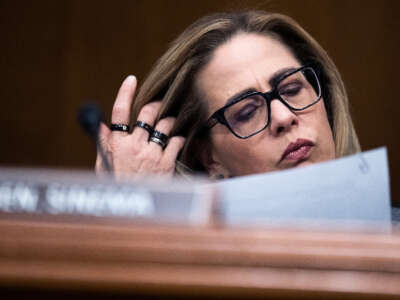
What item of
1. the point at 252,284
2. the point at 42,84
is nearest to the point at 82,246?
the point at 252,284

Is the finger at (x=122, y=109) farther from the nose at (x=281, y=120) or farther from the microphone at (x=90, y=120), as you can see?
the microphone at (x=90, y=120)

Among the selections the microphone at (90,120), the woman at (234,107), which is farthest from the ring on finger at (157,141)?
the microphone at (90,120)

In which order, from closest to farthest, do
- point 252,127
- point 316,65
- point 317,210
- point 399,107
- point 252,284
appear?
point 252,284 → point 317,210 → point 252,127 → point 316,65 → point 399,107

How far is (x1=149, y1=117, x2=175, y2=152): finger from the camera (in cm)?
106

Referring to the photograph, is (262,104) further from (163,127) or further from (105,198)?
(105,198)

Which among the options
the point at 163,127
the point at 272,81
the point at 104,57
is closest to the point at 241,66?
the point at 272,81

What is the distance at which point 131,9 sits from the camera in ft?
5.50

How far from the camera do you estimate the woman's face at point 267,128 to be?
3.16 ft

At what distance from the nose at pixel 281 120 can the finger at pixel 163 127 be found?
0.23 meters

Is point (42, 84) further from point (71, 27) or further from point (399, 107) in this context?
point (399, 107)

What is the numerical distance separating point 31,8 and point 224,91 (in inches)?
35.3

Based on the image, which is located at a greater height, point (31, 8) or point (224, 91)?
point (31, 8)

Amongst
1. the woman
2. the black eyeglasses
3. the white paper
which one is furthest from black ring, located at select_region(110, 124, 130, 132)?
the white paper

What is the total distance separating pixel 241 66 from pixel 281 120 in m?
0.17
